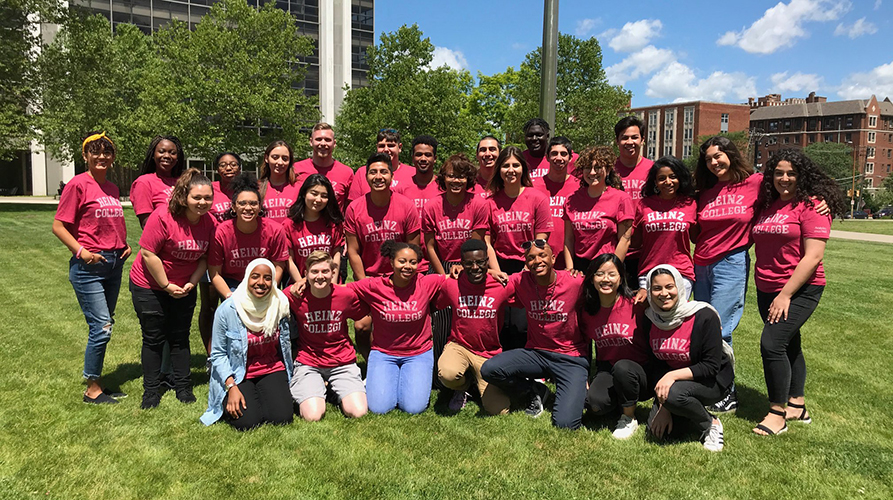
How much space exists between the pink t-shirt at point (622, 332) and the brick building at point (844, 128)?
104 m

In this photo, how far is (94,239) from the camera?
16.4 feet

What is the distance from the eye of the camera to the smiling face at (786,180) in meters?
4.54

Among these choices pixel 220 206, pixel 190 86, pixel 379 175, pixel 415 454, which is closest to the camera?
pixel 415 454

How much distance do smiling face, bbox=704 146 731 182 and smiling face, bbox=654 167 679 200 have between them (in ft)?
1.05

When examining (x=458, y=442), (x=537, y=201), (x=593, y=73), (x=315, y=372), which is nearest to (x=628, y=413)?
(x=458, y=442)

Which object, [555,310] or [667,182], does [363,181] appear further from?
[667,182]

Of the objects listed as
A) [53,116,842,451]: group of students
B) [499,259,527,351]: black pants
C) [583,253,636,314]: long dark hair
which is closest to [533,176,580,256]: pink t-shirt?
[53,116,842,451]: group of students

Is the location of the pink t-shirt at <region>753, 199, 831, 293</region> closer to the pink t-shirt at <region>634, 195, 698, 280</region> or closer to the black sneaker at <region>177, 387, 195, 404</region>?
the pink t-shirt at <region>634, 195, 698, 280</region>

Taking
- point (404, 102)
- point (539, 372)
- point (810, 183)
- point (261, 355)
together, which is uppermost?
point (404, 102)

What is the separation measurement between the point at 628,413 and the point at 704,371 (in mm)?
685

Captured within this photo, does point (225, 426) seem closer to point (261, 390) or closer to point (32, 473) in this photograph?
point (261, 390)

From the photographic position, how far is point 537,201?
5246 mm

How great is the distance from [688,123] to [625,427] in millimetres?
107919

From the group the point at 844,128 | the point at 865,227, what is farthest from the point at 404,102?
the point at 844,128
